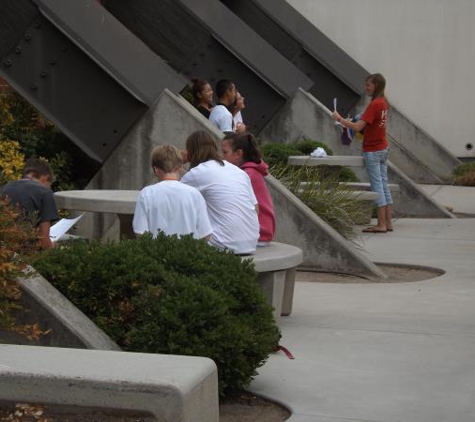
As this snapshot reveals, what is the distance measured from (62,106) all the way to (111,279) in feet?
17.2

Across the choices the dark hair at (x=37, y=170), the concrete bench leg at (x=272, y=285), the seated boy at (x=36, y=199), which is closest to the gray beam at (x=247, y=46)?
the dark hair at (x=37, y=170)

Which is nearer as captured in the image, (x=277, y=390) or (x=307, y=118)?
(x=277, y=390)

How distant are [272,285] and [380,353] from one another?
897 millimetres

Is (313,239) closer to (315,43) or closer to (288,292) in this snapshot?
(288,292)

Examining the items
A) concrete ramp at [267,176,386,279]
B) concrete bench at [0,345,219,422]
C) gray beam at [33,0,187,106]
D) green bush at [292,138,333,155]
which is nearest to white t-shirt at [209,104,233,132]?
gray beam at [33,0,187,106]

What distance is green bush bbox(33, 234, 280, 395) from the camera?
574 centimetres

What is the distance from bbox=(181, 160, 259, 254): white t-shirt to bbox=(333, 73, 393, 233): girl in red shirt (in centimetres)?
575

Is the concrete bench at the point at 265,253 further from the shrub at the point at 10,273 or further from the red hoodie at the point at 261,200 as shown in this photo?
the shrub at the point at 10,273

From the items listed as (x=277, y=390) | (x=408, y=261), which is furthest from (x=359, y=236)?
(x=277, y=390)

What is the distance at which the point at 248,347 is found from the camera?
5863mm

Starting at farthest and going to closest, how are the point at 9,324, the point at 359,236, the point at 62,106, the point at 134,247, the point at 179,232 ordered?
the point at 359,236 < the point at 62,106 < the point at 179,232 < the point at 134,247 < the point at 9,324

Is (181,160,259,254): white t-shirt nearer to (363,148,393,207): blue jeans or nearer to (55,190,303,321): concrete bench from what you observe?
(55,190,303,321): concrete bench

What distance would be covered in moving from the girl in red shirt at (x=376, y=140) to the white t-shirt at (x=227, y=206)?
5.75 m

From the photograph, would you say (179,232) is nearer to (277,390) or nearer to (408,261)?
(277,390)
